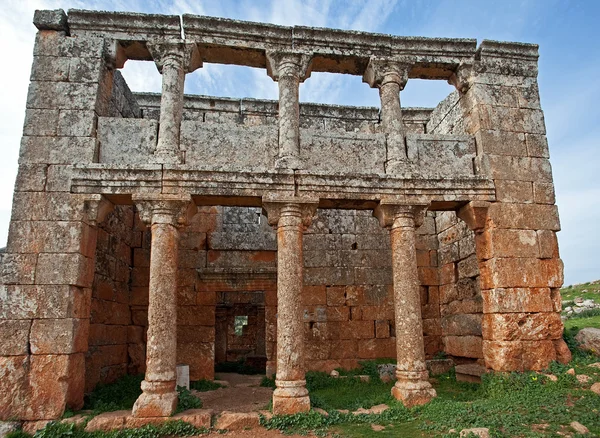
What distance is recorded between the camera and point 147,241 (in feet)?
34.3

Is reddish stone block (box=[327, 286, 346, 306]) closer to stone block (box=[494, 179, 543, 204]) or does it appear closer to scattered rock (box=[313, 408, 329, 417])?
scattered rock (box=[313, 408, 329, 417])

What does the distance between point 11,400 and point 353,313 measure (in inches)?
277

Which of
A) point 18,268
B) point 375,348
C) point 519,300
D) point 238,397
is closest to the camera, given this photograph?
point 18,268

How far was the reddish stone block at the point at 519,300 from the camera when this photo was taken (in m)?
7.64

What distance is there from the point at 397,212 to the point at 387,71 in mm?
2669

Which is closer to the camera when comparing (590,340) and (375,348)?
(590,340)

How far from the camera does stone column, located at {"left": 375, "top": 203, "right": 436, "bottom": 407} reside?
7188 millimetres

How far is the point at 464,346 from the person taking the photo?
31.9 feet

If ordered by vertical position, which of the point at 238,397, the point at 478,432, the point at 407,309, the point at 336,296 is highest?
the point at 336,296

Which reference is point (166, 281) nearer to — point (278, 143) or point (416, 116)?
point (278, 143)

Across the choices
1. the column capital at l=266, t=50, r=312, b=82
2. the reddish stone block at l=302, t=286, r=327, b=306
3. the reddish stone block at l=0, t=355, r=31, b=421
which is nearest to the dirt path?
the reddish stone block at l=302, t=286, r=327, b=306

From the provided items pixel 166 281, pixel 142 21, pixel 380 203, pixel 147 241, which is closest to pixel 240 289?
pixel 147 241

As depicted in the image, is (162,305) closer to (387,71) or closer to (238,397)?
(238,397)

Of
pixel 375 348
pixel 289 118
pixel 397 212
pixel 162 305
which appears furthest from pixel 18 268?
pixel 375 348
